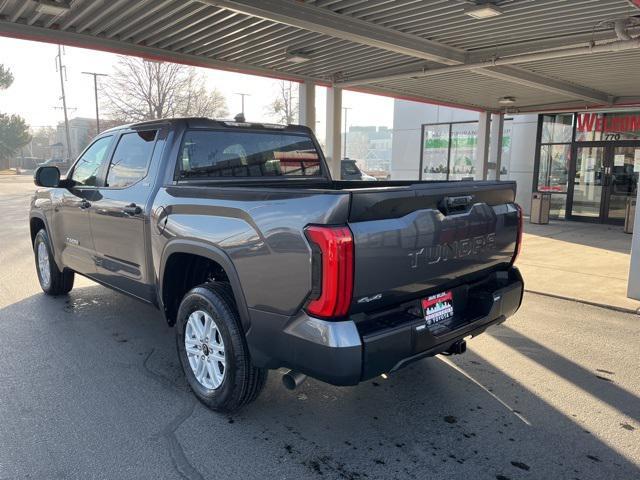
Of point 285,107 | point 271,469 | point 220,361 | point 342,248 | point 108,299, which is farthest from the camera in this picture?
point 285,107

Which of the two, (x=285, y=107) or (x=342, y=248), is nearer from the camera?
(x=342, y=248)

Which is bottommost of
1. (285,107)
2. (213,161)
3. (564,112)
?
(213,161)

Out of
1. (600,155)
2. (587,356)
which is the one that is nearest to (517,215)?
(587,356)

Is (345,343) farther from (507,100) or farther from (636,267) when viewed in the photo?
(507,100)

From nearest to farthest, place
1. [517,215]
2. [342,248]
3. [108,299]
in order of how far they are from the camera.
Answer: [342,248], [517,215], [108,299]

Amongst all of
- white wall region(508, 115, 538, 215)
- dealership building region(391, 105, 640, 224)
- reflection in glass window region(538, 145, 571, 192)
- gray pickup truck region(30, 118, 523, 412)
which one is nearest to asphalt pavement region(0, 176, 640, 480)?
gray pickup truck region(30, 118, 523, 412)

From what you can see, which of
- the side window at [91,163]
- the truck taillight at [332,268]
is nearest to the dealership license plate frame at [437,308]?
the truck taillight at [332,268]

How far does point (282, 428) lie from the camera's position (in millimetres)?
3268

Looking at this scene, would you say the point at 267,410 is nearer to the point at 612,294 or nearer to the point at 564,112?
the point at 612,294

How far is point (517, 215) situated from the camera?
3.88 m

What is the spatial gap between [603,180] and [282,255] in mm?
14315

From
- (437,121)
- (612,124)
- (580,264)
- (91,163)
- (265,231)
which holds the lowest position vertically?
(580,264)

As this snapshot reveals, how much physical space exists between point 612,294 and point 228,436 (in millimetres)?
5563

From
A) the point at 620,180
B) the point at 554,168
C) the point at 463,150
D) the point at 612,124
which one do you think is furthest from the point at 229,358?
the point at 463,150
